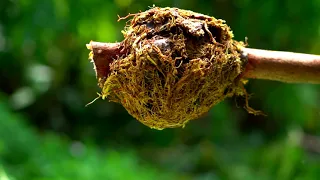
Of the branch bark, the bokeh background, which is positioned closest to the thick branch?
the branch bark

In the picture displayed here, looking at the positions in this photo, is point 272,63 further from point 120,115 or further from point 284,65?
point 120,115

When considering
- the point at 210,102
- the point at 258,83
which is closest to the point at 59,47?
the point at 258,83

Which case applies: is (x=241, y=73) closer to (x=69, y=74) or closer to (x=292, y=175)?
(x=292, y=175)

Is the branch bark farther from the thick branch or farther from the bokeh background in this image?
the bokeh background

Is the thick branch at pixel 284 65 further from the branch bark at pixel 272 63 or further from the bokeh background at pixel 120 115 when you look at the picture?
the bokeh background at pixel 120 115

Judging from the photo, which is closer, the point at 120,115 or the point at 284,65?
the point at 284,65

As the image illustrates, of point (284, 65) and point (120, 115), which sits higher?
point (284, 65)

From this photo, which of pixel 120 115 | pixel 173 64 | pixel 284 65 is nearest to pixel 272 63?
pixel 284 65
